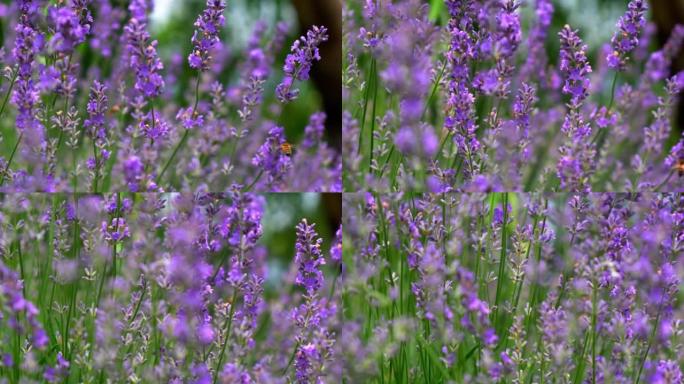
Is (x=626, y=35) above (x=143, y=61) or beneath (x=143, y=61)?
above

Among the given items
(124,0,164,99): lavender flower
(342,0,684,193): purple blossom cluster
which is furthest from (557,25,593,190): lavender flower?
(124,0,164,99): lavender flower

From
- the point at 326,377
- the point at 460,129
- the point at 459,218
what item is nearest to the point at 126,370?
the point at 326,377

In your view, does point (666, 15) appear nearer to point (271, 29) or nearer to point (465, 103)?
point (271, 29)

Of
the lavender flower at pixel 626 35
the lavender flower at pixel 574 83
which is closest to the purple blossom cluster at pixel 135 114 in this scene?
the lavender flower at pixel 574 83

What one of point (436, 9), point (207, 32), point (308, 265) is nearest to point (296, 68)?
point (207, 32)

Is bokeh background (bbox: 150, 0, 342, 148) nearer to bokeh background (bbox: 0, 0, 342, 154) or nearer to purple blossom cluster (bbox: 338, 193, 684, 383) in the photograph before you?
bokeh background (bbox: 0, 0, 342, 154)
